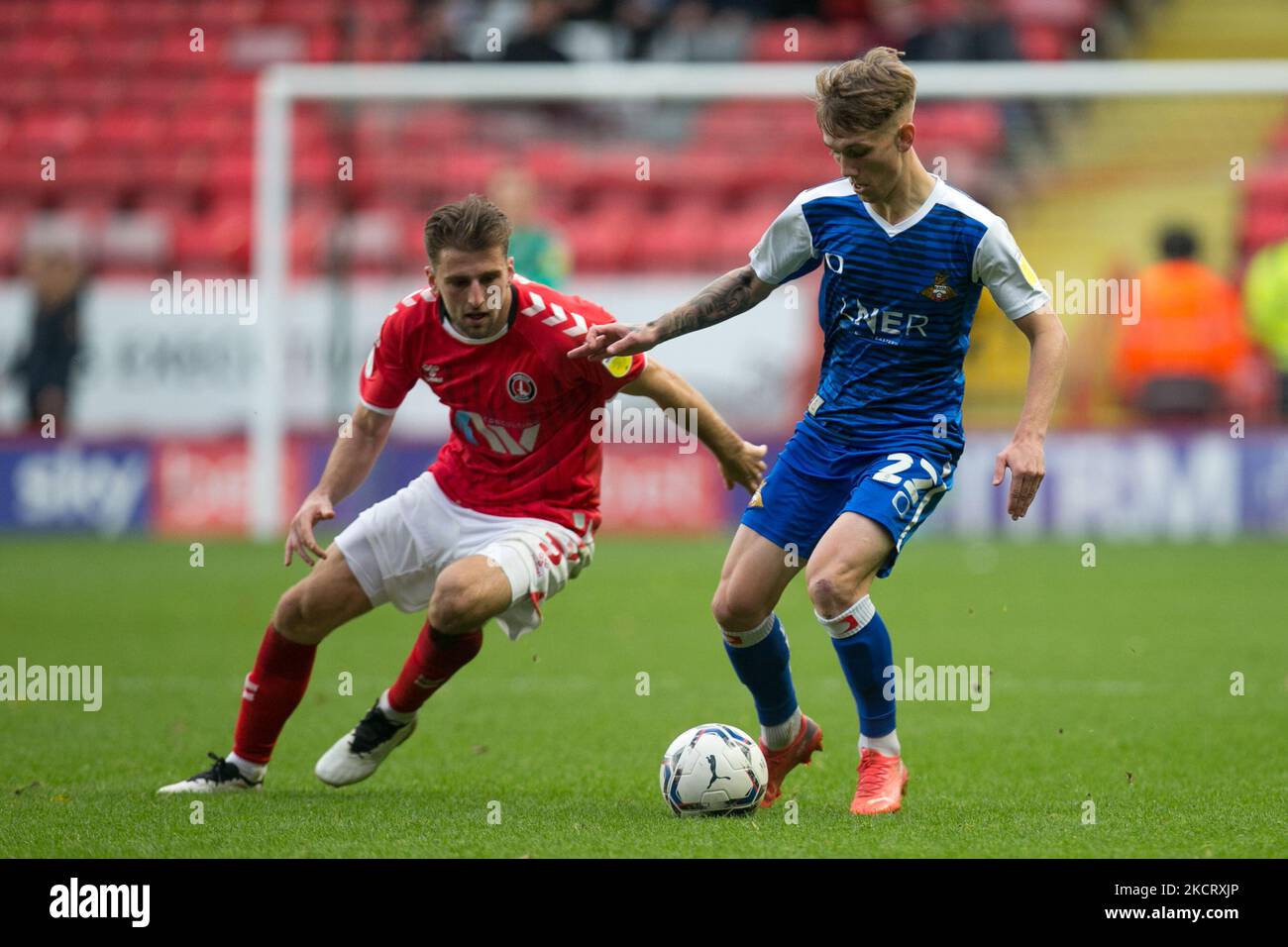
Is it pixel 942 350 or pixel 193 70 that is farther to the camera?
pixel 193 70

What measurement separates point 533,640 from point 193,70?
11445 mm

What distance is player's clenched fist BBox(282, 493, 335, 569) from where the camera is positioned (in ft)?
17.5

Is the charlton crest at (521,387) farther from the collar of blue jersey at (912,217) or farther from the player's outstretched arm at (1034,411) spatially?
the player's outstretched arm at (1034,411)

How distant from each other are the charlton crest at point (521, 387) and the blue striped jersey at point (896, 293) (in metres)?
0.80

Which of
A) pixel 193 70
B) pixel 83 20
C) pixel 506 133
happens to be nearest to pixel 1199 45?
pixel 506 133

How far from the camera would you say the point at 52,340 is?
1514 centimetres

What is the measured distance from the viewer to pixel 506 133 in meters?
16.8

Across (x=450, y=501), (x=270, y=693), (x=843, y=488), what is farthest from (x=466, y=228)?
(x=270, y=693)

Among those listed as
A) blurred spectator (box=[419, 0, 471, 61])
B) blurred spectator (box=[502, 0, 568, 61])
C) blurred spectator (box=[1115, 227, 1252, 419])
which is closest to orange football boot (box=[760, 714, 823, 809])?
blurred spectator (box=[1115, 227, 1252, 419])

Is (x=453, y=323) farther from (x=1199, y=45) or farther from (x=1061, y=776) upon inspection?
(x=1199, y=45)

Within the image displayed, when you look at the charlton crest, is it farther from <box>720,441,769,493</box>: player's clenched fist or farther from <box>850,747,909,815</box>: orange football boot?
<box>850,747,909,815</box>: orange football boot

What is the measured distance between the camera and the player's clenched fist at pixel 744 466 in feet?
18.8

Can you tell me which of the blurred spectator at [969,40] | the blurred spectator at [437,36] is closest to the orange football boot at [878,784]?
the blurred spectator at [969,40]

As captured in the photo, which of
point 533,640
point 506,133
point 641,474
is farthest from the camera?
point 506,133
